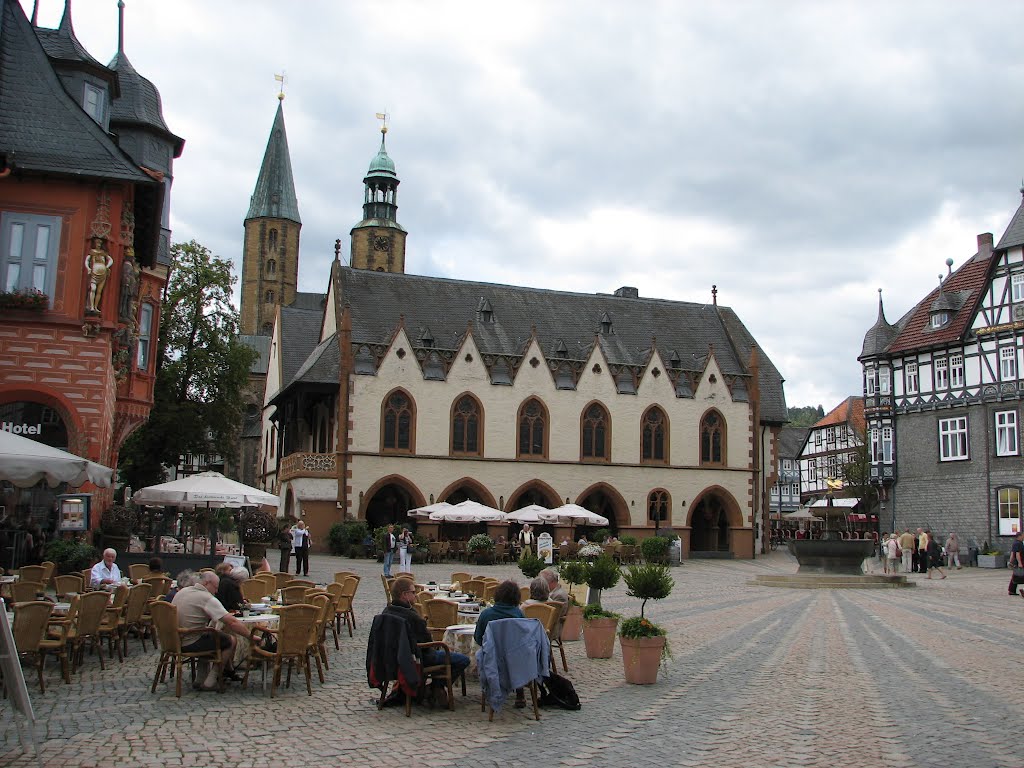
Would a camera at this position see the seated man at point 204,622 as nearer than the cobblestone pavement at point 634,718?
No

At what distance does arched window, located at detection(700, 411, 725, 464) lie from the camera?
1880 inches

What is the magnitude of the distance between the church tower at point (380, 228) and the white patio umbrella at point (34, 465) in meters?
77.4

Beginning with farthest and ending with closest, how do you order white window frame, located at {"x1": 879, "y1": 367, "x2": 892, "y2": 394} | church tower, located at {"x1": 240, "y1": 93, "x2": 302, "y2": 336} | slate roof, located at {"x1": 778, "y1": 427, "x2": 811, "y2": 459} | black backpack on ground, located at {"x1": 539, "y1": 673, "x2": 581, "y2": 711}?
church tower, located at {"x1": 240, "y1": 93, "x2": 302, "y2": 336}
slate roof, located at {"x1": 778, "y1": 427, "x2": 811, "y2": 459}
white window frame, located at {"x1": 879, "y1": 367, "x2": 892, "y2": 394}
black backpack on ground, located at {"x1": 539, "y1": 673, "x2": 581, "y2": 711}

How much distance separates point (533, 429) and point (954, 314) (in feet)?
62.5

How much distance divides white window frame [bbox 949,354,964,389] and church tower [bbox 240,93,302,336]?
6665 centimetres

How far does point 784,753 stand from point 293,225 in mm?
96014

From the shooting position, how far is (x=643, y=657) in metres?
11.6

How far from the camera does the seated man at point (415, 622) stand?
1012cm

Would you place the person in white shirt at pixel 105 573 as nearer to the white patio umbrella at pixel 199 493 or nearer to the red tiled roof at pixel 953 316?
the white patio umbrella at pixel 199 493

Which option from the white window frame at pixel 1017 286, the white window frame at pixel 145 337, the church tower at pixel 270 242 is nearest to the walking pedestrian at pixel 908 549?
the white window frame at pixel 1017 286

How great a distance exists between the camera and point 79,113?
71.8 ft

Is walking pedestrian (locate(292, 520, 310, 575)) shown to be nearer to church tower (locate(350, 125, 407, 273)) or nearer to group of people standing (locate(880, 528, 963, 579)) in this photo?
group of people standing (locate(880, 528, 963, 579))

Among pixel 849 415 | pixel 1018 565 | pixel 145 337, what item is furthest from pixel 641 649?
pixel 849 415

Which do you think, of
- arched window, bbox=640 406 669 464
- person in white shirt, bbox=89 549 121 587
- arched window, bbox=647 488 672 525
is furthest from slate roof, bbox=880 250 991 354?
person in white shirt, bbox=89 549 121 587
